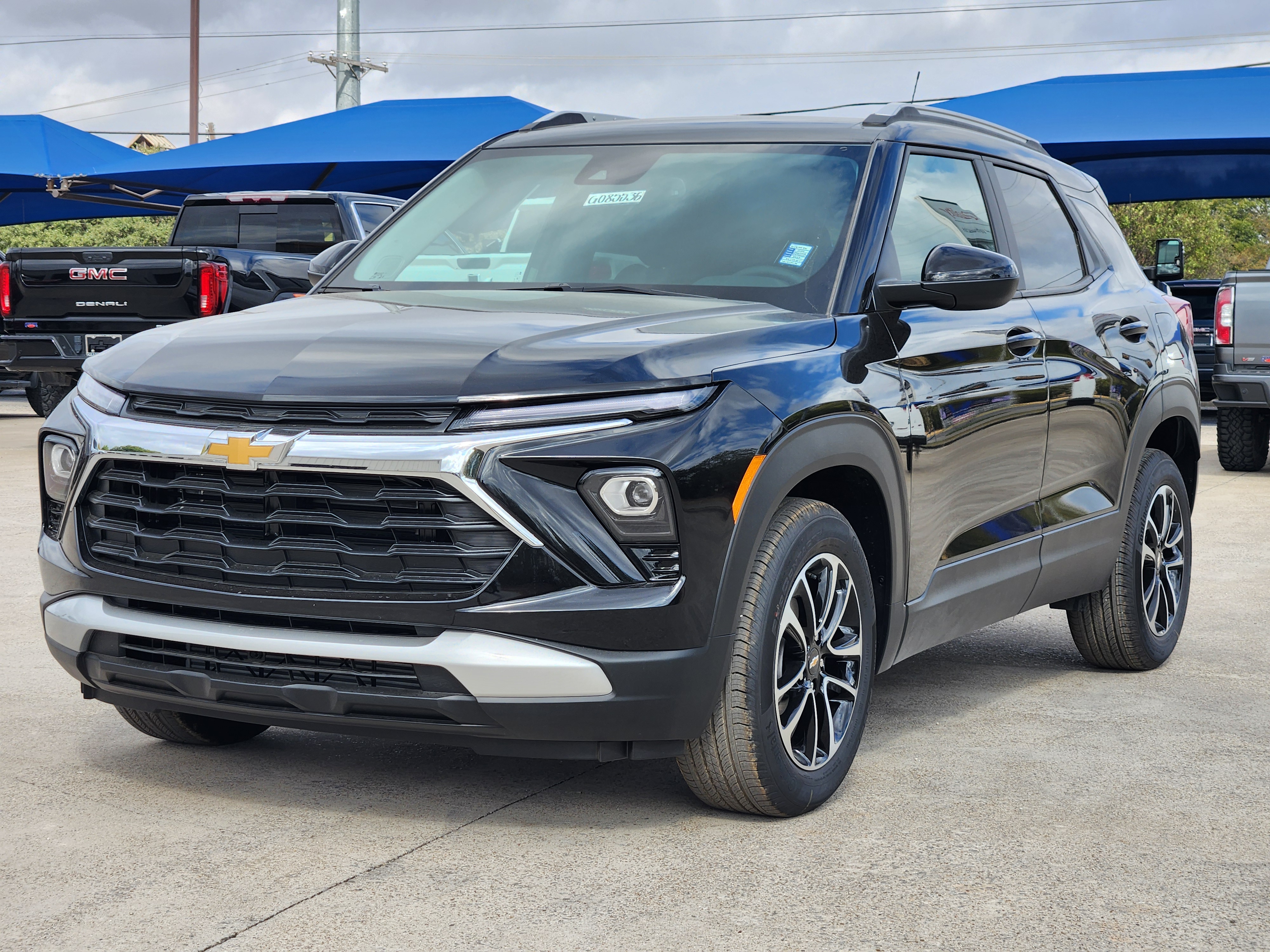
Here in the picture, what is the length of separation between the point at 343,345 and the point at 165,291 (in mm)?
8634

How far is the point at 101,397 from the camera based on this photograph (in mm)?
3830

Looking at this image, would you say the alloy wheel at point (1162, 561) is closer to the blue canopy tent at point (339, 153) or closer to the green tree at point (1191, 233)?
the blue canopy tent at point (339, 153)

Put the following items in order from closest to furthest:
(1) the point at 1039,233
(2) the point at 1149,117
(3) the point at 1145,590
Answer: (1) the point at 1039,233, (3) the point at 1145,590, (2) the point at 1149,117

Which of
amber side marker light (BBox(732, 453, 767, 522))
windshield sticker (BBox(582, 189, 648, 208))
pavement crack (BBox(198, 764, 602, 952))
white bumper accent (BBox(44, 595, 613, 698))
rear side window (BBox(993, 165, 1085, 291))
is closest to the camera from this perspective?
pavement crack (BBox(198, 764, 602, 952))

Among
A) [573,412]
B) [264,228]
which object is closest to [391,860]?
[573,412]

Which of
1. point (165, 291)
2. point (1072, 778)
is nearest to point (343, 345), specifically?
point (1072, 778)

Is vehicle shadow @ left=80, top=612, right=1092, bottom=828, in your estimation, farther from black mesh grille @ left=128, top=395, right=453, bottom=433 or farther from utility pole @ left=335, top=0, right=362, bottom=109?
utility pole @ left=335, top=0, right=362, bottom=109

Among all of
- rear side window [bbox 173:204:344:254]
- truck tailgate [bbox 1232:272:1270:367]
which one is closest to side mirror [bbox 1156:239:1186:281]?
truck tailgate [bbox 1232:272:1270:367]

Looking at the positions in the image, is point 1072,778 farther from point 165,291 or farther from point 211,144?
point 211,144

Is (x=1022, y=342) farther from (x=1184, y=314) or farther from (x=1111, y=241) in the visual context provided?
(x=1184, y=314)

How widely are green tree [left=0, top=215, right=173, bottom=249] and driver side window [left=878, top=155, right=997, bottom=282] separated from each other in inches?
2195

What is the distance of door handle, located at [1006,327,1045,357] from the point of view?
15.8ft

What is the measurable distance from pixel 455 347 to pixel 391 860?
1.18 m

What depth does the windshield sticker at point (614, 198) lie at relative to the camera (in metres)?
4.75
